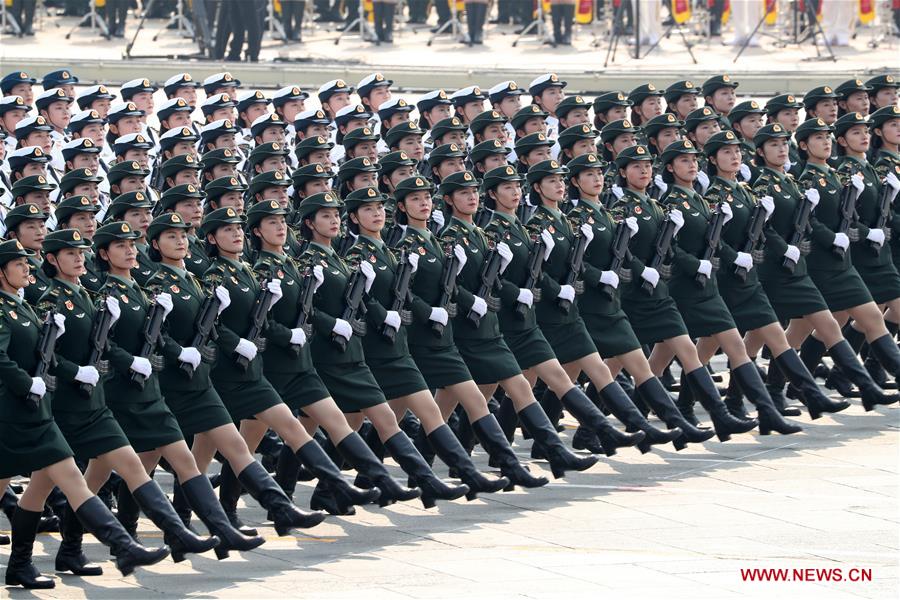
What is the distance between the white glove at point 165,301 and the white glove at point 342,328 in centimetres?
117

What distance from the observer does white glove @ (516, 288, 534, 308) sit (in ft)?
47.0

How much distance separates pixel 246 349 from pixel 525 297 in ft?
7.30

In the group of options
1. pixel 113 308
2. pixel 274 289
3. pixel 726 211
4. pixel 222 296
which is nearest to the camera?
pixel 113 308

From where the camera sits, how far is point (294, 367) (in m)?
13.1

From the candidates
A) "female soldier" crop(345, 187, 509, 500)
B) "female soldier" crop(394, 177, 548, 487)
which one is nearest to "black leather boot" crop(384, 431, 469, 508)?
"female soldier" crop(345, 187, 509, 500)

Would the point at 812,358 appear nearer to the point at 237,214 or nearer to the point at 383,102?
the point at 383,102

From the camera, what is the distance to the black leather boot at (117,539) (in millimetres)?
11547

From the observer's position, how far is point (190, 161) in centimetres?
1444

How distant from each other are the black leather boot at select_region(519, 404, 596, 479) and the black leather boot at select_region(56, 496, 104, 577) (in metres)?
2.97

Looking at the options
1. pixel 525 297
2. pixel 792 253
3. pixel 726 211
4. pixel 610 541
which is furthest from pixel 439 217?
pixel 610 541

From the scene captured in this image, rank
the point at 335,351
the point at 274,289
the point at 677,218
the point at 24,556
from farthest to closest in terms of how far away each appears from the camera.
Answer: the point at 677,218 → the point at 335,351 → the point at 274,289 → the point at 24,556

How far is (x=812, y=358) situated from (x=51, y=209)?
551cm

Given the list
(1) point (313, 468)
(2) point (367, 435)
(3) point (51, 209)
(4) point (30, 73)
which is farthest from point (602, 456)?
(4) point (30, 73)

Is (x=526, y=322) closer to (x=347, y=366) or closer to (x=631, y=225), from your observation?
(x=631, y=225)
